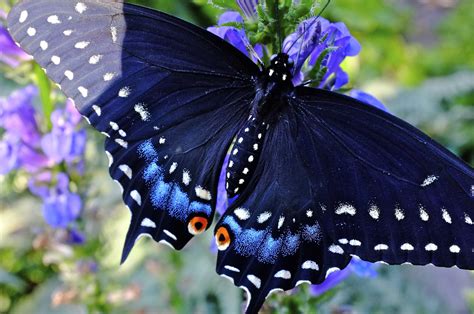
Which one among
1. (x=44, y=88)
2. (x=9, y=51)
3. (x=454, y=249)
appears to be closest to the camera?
(x=454, y=249)

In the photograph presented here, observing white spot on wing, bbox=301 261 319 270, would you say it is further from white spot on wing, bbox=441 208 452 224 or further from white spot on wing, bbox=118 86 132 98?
white spot on wing, bbox=118 86 132 98

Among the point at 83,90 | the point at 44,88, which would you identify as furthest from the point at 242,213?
the point at 44,88

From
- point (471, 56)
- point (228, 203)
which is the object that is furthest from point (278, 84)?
point (471, 56)

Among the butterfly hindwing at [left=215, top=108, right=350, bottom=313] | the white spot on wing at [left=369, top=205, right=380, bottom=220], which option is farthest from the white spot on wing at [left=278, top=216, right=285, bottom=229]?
the white spot on wing at [left=369, top=205, right=380, bottom=220]

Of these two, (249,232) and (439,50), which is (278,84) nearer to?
(249,232)

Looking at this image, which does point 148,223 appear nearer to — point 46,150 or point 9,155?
point 46,150

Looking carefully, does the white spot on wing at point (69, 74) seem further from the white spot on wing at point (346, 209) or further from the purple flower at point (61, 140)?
the white spot on wing at point (346, 209)
